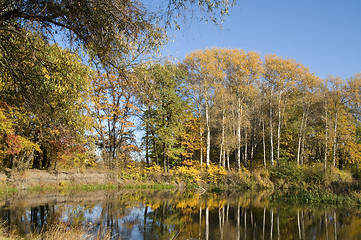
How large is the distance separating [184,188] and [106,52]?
21.8m

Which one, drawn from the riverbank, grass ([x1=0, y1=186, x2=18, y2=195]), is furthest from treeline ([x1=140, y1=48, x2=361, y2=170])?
grass ([x1=0, y1=186, x2=18, y2=195])

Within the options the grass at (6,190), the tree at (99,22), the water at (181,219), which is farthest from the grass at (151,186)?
the tree at (99,22)

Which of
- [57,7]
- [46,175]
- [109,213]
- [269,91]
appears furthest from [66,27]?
[269,91]

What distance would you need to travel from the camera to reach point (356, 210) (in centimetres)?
1688

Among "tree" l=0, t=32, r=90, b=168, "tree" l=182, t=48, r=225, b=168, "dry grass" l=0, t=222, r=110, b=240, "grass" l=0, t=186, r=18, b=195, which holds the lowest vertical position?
"grass" l=0, t=186, r=18, b=195

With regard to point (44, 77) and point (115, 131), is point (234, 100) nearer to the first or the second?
point (115, 131)

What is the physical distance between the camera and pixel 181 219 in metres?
12.9

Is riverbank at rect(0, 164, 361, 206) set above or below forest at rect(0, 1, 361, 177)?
below

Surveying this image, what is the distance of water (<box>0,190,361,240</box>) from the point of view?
10391 mm

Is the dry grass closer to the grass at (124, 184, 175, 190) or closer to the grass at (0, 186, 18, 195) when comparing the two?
the grass at (0, 186, 18, 195)

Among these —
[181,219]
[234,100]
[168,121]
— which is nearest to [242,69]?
[234,100]

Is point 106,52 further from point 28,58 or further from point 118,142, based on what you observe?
point 118,142

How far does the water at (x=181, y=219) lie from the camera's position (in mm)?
10391

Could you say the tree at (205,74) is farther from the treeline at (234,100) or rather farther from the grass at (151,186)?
the grass at (151,186)
